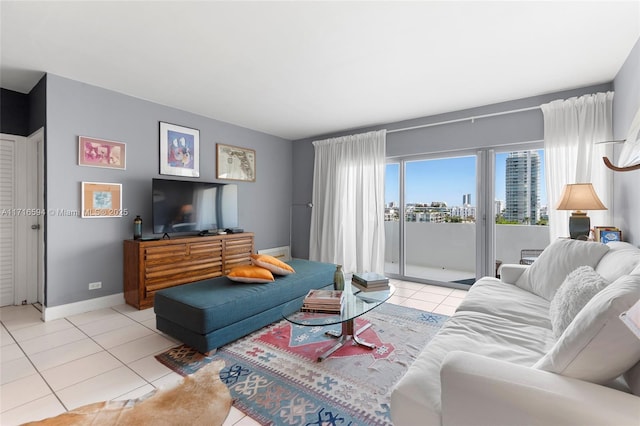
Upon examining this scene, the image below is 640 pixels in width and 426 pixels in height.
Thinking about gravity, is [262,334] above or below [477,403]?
below

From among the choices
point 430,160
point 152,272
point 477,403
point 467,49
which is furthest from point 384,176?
point 477,403

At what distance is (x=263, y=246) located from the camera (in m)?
5.19

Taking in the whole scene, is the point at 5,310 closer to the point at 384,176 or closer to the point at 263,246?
the point at 263,246

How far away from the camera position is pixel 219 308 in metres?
2.18

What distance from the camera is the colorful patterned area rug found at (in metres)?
1.61

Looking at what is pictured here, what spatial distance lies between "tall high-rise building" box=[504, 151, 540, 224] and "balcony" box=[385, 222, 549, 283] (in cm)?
16

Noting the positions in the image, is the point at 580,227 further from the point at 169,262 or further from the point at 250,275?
the point at 169,262

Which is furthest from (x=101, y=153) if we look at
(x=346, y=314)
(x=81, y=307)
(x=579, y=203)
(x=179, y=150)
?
(x=579, y=203)

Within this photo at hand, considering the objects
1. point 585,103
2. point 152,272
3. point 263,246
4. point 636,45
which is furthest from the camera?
point 263,246

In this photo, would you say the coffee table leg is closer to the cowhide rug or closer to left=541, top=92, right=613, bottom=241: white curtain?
the cowhide rug

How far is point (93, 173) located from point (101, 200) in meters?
0.31

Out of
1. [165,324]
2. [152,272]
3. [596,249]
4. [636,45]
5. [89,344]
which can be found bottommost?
[89,344]

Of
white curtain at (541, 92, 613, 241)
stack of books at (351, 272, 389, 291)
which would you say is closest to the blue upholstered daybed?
stack of books at (351, 272, 389, 291)

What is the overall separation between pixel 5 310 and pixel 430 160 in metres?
5.62
